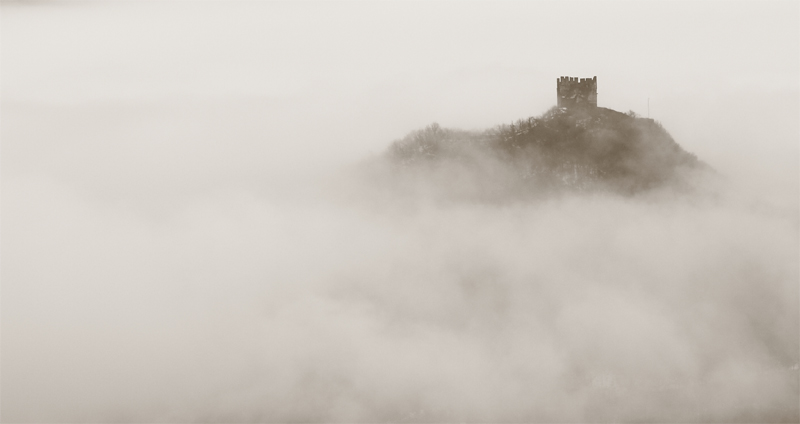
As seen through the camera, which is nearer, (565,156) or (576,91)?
(576,91)

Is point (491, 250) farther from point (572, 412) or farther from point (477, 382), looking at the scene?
point (572, 412)

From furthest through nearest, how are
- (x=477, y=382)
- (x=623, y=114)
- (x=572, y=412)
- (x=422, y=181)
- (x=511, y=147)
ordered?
(x=477, y=382)
(x=422, y=181)
(x=572, y=412)
(x=511, y=147)
(x=623, y=114)

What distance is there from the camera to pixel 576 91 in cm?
10906

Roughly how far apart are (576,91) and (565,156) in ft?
106

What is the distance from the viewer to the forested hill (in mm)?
129375

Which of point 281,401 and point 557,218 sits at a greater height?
point 557,218

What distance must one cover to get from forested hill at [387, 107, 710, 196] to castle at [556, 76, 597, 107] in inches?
157

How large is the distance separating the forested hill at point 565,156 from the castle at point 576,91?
400 cm

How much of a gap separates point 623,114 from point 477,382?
253 ft

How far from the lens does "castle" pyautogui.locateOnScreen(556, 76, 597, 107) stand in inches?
4203

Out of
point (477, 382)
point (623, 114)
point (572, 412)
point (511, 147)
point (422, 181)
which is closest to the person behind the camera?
point (623, 114)

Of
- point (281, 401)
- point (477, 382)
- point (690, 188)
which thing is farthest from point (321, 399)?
point (690, 188)

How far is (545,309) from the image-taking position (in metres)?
194

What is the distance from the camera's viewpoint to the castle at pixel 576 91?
107 m
